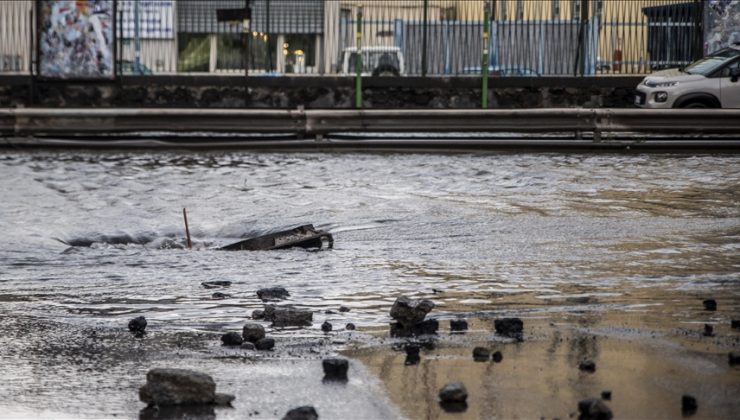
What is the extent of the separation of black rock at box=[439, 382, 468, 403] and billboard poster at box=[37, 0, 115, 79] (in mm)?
21794

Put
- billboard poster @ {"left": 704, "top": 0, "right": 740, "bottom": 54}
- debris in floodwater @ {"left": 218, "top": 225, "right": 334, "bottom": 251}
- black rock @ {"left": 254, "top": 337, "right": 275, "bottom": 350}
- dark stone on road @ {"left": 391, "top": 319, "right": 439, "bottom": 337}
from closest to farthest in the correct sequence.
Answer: black rock @ {"left": 254, "top": 337, "right": 275, "bottom": 350}
dark stone on road @ {"left": 391, "top": 319, "right": 439, "bottom": 337}
debris in floodwater @ {"left": 218, "top": 225, "right": 334, "bottom": 251}
billboard poster @ {"left": 704, "top": 0, "right": 740, "bottom": 54}

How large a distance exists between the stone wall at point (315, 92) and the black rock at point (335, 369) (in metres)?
20.7

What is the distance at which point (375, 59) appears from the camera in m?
28.7

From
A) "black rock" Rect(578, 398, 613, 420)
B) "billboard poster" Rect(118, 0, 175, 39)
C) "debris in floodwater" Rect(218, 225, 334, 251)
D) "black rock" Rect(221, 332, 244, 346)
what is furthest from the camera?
"billboard poster" Rect(118, 0, 175, 39)

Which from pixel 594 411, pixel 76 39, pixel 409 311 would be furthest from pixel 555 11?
pixel 594 411

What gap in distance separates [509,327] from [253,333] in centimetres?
121

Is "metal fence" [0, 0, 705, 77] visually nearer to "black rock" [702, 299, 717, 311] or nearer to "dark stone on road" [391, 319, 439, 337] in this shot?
"black rock" [702, 299, 717, 311]

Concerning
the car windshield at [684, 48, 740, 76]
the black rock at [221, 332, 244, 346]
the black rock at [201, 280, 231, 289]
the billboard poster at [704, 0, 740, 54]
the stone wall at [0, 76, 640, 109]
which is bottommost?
the black rock at [201, 280, 231, 289]

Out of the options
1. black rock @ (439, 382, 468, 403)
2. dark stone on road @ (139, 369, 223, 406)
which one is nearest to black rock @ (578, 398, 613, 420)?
black rock @ (439, 382, 468, 403)

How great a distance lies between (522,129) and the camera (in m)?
19.1

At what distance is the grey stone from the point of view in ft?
16.0

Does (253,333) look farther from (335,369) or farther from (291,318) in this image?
(335,369)

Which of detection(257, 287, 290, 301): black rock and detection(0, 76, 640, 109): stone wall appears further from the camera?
detection(0, 76, 640, 109): stone wall

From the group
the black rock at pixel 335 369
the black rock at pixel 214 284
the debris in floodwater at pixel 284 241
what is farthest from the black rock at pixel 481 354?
the debris in floodwater at pixel 284 241
